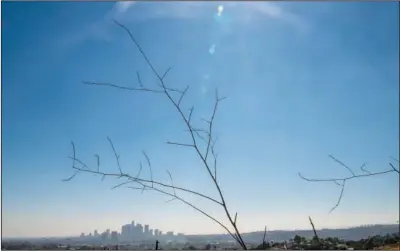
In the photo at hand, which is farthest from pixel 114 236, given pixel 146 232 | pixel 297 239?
pixel 297 239

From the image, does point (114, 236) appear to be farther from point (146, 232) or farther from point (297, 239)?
point (297, 239)

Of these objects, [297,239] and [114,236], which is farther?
[114,236]

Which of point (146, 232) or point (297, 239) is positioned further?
point (146, 232)

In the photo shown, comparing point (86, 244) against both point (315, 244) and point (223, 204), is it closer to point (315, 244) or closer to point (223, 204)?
point (223, 204)

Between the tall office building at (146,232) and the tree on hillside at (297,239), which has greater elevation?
the tall office building at (146,232)

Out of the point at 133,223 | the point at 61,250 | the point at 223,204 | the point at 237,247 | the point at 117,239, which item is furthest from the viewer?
the point at 133,223

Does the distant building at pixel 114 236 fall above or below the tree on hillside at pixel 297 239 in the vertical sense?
above

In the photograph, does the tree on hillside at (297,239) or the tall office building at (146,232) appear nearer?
the tree on hillside at (297,239)

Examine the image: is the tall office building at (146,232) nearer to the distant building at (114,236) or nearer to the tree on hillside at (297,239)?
the distant building at (114,236)

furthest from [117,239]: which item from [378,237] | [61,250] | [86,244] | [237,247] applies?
[378,237]

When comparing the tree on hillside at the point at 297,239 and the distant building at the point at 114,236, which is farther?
the distant building at the point at 114,236

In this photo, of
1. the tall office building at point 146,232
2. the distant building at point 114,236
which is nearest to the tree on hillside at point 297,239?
the tall office building at point 146,232
